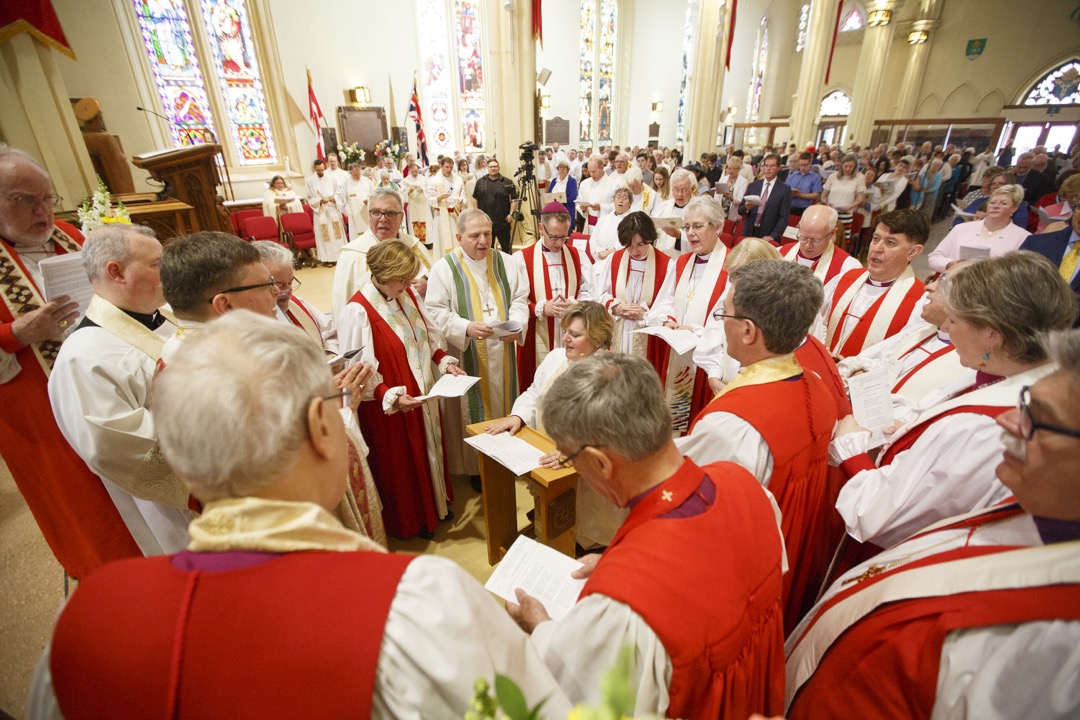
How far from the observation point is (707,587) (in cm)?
110

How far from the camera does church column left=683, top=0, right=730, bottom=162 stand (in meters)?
16.0

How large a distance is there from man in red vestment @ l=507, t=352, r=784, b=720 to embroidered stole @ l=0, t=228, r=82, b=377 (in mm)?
2849

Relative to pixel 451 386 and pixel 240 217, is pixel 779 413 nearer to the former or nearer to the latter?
pixel 451 386

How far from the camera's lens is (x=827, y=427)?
184 cm

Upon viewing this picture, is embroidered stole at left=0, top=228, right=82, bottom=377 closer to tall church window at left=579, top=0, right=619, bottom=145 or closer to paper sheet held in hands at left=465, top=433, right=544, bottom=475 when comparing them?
paper sheet held in hands at left=465, top=433, right=544, bottom=475

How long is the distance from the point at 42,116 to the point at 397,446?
7.22m

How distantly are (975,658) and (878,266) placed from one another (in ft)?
10.1

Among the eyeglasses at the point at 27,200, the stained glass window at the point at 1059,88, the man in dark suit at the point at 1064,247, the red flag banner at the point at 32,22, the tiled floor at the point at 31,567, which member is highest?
the stained glass window at the point at 1059,88

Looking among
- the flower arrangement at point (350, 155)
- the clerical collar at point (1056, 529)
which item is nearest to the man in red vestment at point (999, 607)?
the clerical collar at point (1056, 529)

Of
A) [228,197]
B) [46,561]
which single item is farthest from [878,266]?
[228,197]

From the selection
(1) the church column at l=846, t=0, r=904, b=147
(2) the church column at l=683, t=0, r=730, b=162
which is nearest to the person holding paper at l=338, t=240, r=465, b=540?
(2) the church column at l=683, t=0, r=730, b=162

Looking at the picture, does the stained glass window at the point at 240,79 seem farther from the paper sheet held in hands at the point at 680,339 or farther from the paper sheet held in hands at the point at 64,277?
the paper sheet held in hands at the point at 680,339

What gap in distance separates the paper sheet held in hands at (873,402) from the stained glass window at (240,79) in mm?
13965

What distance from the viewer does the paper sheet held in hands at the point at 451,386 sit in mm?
2719
